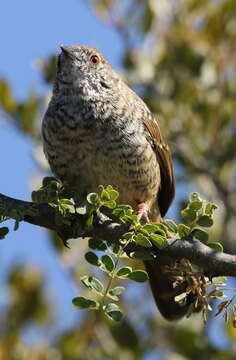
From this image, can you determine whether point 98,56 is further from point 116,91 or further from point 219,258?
point 219,258

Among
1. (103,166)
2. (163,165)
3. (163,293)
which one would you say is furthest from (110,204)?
(163,165)

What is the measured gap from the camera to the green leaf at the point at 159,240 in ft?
8.57

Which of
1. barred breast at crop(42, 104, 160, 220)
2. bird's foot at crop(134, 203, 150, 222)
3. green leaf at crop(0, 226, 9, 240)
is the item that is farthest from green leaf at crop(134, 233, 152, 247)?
bird's foot at crop(134, 203, 150, 222)

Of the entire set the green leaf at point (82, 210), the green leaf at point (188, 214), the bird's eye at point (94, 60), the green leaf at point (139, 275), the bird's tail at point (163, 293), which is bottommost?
the green leaf at point (139, 275)

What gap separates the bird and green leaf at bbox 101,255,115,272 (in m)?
0.80

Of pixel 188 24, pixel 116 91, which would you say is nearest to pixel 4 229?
pixel 116 91

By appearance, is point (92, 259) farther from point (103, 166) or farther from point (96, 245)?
point (103, 166)

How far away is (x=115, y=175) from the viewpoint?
3.71 meters

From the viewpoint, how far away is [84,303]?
8.41ft

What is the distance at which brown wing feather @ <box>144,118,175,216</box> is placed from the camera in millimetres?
4137

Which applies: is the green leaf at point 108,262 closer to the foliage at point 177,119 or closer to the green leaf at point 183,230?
the green leaf at point 183,230

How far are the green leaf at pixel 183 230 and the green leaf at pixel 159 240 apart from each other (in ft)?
0.28

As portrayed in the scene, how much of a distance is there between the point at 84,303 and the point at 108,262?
0.21 m

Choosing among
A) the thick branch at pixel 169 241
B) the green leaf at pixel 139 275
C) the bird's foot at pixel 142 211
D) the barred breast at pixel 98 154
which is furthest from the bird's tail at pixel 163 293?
the green leaf at pixel 139 275
